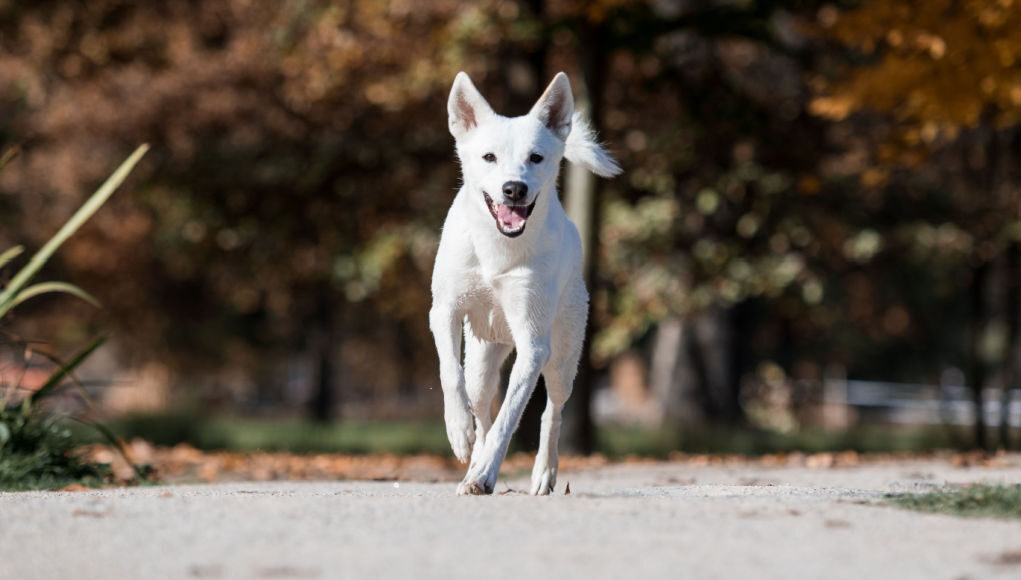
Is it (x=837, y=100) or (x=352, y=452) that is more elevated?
(x=837, y=100)

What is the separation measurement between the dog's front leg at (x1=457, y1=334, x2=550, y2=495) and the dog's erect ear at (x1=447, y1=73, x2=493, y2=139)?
110 centimetres

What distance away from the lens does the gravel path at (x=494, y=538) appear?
398 cm

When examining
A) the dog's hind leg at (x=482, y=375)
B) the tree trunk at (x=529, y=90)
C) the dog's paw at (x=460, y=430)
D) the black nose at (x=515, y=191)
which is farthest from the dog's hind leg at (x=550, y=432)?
the tree trunk at (x=529, y=90)

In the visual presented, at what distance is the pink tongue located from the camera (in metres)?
5.62

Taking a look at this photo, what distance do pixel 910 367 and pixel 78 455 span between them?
3394 cm

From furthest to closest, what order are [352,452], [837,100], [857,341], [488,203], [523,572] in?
[857,341], [352,452], [837,100], [488,203], [523,572]

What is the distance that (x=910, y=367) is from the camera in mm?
38625

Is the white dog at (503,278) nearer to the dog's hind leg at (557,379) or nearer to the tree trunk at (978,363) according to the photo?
the dog's hind leg at (557,379)

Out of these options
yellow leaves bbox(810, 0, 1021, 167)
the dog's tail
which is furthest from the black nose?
yellow leaves bbox(810, 0, 1021, 167)

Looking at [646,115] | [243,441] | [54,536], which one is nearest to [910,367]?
[646,115]

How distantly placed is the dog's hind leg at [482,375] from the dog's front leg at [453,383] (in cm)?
44

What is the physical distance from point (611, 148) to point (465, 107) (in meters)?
9.58

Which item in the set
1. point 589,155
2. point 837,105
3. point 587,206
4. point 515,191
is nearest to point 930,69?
point 837,105

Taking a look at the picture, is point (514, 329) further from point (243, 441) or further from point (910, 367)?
point (910, 367)
